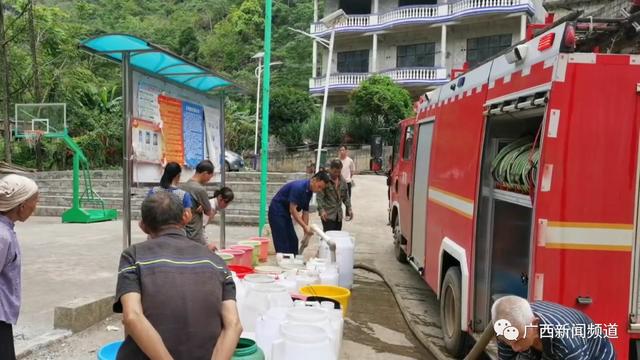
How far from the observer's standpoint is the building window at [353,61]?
30.8 metres

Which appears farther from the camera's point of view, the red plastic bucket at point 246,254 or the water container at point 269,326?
the red plastic bucket at point 246,254

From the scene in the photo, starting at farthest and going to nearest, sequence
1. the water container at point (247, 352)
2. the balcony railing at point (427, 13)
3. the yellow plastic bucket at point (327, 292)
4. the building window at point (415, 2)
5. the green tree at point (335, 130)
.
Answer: the building window at point (415, 2) → the green tree at point (335, 130) → the balcony railing at point (427, 13) → the yellow plastic bucket at point (327, 292) → the water container at point (247, 352)

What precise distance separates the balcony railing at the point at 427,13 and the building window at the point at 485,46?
6.04 feet

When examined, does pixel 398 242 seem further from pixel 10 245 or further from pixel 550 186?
pixel 10 245

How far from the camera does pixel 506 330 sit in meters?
2.19

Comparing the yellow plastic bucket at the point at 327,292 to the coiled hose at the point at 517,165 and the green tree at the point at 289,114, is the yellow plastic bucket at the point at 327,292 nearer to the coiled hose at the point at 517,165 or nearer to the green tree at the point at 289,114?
the coiled hose at the point at 517,165

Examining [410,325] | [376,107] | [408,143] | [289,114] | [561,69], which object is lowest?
[410,325]

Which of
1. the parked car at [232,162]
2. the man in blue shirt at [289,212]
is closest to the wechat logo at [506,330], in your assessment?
the man in blue shirt at [289,212]

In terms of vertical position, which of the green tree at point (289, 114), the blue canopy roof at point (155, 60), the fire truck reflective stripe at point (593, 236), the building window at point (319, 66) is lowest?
the fire truck reflective stripe at point (593, 236)

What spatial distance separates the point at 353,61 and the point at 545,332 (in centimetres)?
2992

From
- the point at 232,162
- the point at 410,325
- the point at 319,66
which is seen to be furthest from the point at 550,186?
the point at 319,66

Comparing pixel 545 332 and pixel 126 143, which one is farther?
pixel 126 143

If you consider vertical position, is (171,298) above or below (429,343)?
above

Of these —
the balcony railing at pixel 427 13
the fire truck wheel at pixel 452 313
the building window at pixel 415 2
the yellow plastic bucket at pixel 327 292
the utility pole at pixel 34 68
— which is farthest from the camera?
the building window at pixel 415 2
